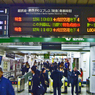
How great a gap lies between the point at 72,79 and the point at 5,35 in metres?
7.05

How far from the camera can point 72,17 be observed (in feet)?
16.6

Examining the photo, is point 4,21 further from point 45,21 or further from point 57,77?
point 57,77

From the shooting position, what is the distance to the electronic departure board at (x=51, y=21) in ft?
16.5

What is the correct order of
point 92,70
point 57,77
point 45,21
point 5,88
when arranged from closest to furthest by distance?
point 45,21 → point 5,88 → point 57,77 → point 92,70

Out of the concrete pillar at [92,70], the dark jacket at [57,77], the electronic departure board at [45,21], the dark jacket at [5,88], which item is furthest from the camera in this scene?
the concrete pillar at [92,70]

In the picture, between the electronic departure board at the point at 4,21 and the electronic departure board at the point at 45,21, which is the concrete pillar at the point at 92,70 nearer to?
the electronic departure board at the point at 45,21

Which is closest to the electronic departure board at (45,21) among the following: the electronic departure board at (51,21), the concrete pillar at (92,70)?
the electronic departure board at (51,21)

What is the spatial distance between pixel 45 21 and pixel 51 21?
146 millimetres

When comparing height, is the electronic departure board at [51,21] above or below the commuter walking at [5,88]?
above

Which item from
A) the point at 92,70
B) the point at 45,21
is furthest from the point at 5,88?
the point at 92,70

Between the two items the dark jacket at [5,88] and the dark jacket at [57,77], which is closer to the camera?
the dark jacket at [5,88]

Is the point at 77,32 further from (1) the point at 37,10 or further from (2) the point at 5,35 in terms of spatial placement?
(2) the point at 5,35

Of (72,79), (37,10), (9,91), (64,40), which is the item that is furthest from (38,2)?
(72,79)

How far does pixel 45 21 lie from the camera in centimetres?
504
